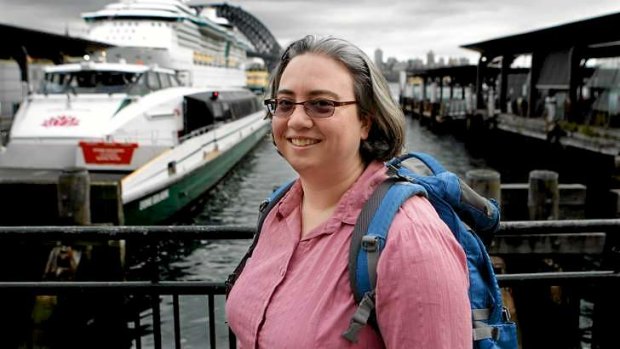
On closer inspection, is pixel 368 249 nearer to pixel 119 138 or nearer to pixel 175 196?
pixel 175 196

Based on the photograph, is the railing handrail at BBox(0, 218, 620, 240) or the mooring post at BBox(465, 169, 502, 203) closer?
the railing handrail at BBox(0, 218, 620, 240)

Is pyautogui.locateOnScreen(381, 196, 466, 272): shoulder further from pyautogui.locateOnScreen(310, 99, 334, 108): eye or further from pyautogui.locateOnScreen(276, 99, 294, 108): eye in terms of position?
pyautogui.locateOnScreen(276, 99, 294, 108): eye

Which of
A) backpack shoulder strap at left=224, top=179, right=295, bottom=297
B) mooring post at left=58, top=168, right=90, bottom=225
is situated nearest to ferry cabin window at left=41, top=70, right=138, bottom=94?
mooring post at left=58, top=168, right=90, bottom=225

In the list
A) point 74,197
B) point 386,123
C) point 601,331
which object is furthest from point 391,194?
point 74,197

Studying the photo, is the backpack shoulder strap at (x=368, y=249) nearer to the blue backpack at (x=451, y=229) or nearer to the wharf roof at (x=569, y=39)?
the blue backpack at (x=451, y=229)

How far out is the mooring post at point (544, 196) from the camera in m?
9.59

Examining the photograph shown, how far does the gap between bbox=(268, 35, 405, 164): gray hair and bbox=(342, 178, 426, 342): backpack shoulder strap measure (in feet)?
1.00

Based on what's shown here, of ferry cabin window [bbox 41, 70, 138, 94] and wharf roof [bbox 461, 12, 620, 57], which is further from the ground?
wharf roof [bbox 461, 12, 620, 57]

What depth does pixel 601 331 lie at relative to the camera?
3916mm

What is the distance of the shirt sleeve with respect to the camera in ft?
5.06

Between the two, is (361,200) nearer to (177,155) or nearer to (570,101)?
(177,155)

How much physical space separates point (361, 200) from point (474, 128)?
3630 cm

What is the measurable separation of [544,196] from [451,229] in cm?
855

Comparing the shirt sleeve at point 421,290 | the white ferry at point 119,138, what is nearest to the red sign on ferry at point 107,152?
the white ferry at point 119,138
